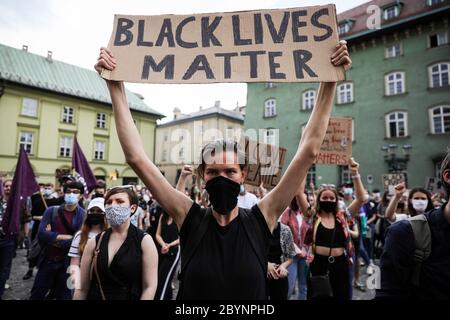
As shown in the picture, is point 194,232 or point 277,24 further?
point 277,24

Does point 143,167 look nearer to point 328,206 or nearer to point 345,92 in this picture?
point 328,206

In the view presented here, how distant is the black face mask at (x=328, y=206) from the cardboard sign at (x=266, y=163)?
84 centimetres

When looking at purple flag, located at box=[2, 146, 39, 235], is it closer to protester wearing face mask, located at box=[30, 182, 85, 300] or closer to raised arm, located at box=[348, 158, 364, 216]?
protester wearing face mask, located at box=[30, 182, 85, 300]

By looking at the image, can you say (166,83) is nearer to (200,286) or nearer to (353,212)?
(200,286)

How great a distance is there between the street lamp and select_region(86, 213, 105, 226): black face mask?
2113 centimetres

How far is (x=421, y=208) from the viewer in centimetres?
402

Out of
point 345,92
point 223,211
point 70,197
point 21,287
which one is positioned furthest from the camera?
point 345,92

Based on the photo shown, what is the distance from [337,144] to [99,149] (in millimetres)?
30737

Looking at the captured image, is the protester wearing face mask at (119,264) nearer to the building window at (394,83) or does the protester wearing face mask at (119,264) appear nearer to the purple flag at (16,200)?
the purple flag at (16,200)

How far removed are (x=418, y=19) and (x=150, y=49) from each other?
24888 mm

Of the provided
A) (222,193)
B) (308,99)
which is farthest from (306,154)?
(308,99)

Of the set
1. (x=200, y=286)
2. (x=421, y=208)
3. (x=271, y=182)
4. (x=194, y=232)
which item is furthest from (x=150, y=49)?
(x=421, y=208)

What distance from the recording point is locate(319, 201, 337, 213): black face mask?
14.1 ft

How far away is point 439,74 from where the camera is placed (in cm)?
2011
